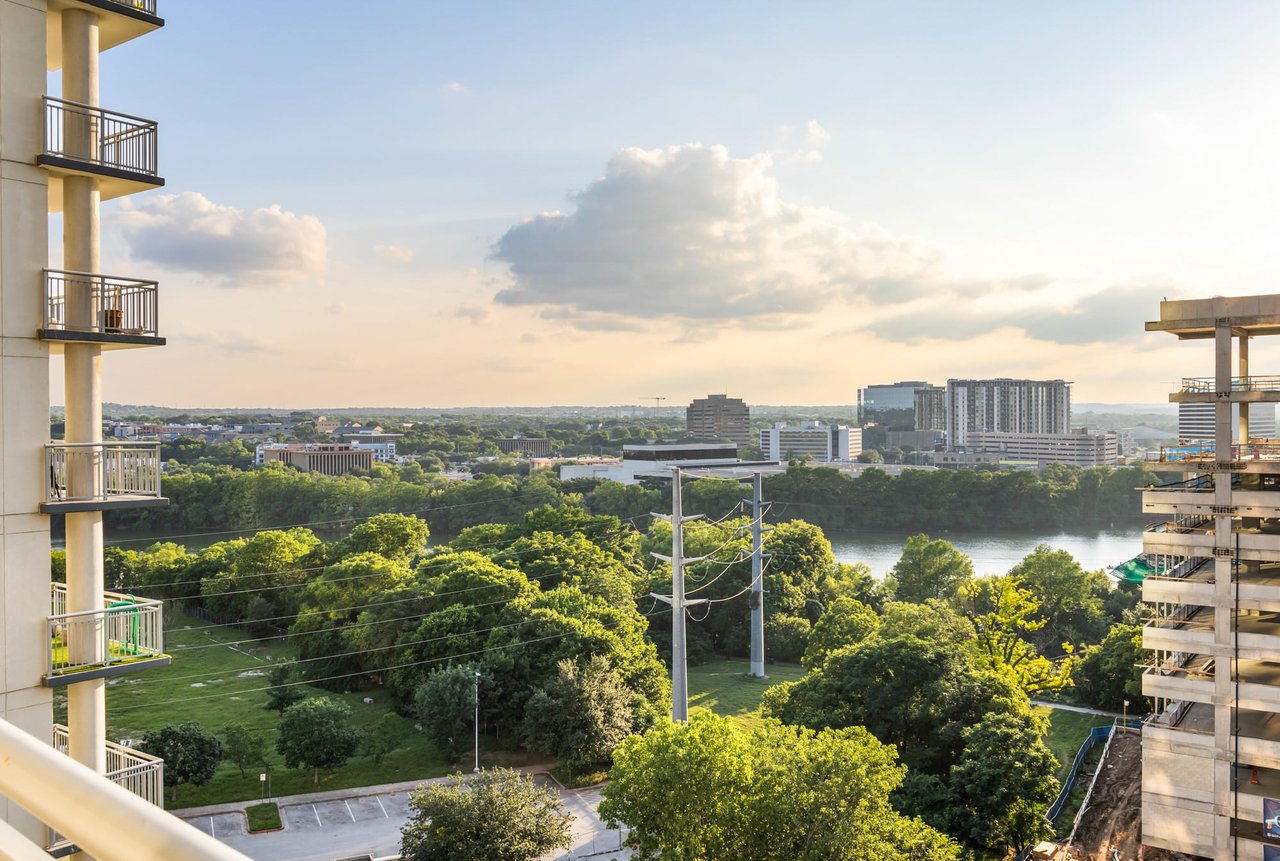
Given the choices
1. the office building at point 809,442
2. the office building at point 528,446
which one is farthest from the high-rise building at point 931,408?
the office building at point 528,446

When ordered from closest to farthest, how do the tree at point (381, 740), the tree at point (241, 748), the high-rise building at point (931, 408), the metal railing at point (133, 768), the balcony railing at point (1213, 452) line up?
the metal railing at point (133, 768) → the balcony railing at point (1213, 452) → the tree at point (241, 748) → the tree at point (381, 740) → the high-rise building at point (931, 408)

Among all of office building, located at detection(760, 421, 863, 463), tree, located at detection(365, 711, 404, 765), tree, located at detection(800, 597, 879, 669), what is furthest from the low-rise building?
tree, located at detection(800, 597, 879, 669)

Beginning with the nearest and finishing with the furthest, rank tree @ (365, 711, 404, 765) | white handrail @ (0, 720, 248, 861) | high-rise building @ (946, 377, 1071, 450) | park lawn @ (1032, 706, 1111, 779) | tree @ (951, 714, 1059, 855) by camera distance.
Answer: white handrail @ (0, 720, 248, 861)
tree @ (951, 714, 1059, 855)
tree @ (365, 711, 404, 765)
park lawn @ (1032, 706, 1111, 779)
high-rise building @ (946, 377, 1071, 450)

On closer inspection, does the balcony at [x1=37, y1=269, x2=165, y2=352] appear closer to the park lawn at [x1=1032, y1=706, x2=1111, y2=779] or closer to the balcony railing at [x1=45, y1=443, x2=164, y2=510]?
the balcony railing at [x1=45, y1=443, x2=164, y2=510]

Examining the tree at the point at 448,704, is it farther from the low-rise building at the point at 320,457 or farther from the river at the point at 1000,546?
the low-rise building at the point at 320,457

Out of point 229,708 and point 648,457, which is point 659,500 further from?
point 229,708

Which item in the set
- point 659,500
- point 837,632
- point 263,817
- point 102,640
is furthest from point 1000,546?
point 102,640
